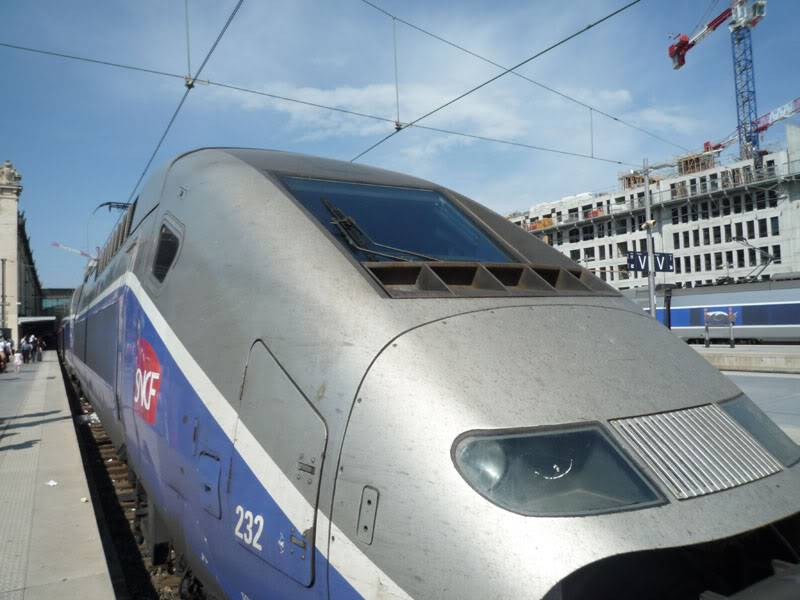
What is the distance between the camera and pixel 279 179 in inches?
134

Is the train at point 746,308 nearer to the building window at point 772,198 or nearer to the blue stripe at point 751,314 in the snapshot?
A: the blue stripe at point 751,314

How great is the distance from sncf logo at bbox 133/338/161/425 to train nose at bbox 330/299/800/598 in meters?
1.84

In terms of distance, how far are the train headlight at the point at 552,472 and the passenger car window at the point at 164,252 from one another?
2.34 metres

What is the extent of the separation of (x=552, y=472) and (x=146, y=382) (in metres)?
2.66

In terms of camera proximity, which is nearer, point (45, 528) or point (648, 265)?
point (45, 528)

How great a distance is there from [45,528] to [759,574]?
512 centimetres

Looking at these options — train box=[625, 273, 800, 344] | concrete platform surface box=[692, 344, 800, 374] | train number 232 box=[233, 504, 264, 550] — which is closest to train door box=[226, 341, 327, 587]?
train number 232 box=[233, 504, 264, 550]

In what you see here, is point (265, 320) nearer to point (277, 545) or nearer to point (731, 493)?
point (277, 545)

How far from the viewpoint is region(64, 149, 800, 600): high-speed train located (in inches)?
76.8

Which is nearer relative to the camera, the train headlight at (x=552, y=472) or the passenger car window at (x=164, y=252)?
the train headlight at (x=552, y=472)

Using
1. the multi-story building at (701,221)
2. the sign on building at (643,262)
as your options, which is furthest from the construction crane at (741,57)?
the sign on building at (643,262)

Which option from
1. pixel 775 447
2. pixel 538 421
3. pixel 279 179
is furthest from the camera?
pixel 279 179

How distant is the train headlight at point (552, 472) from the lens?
1.95 metres

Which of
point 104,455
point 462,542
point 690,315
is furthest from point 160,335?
point 690,315
